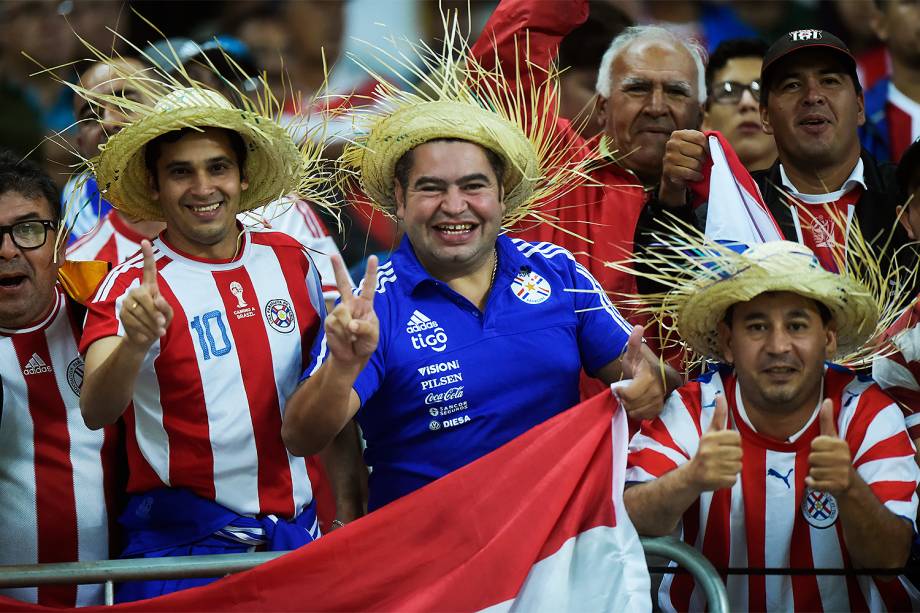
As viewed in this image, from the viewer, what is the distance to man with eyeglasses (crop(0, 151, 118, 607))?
398 cm

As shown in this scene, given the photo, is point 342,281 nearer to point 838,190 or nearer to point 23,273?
point 23,273

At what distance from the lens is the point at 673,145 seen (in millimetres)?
4430

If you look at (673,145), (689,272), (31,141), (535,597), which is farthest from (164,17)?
(535,597)

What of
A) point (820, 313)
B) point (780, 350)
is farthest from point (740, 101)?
point (780, 350)

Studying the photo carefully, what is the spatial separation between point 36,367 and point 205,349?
55 cm

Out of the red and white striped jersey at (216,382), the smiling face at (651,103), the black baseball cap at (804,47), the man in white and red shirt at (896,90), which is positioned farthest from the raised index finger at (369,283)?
the man in white and red shirt at (896,90)

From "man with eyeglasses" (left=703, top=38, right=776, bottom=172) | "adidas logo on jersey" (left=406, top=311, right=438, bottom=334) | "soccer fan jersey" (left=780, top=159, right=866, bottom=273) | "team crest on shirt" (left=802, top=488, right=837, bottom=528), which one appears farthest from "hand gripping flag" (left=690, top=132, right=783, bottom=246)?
"man with eyeglasses" (left=703, top=38, right=776, bottom=172)

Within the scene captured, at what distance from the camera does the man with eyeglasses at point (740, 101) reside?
586 centimetres

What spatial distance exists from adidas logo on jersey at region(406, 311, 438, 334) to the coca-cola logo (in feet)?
0.65

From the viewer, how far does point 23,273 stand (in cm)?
399

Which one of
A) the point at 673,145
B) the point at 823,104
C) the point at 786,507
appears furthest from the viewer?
the point at 823,104

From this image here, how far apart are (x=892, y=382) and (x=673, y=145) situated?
3.40ft

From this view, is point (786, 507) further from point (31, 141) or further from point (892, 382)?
point (31, 141)

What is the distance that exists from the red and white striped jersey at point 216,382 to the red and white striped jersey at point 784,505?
3.45ft
